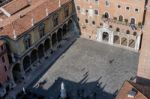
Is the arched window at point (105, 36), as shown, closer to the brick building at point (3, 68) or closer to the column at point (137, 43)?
the column at point (137, 43)

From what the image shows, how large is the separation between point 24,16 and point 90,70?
14.4 m

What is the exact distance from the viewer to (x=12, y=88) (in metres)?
52.7

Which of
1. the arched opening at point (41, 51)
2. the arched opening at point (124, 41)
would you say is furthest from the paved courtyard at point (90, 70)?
the arched opening at point (41, 51)

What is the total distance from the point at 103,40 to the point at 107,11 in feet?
19.7

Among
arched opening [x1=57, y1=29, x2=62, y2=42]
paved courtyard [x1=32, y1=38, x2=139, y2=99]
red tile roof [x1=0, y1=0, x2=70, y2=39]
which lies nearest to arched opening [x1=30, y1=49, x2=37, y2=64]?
paved courtyard [x1=32, y1=38, x2=139, y2=99]

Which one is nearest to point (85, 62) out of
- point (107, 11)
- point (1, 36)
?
point (107, 11)

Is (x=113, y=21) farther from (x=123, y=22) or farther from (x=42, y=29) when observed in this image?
(x=42, y=29)

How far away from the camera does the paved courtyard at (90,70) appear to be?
2063 inches

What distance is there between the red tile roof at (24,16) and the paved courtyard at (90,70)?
343 inches

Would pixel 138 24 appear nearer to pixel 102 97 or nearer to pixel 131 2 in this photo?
pixel 131 2

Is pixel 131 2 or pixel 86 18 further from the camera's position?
pixel 86 18

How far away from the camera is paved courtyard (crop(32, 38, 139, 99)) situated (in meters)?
52.4

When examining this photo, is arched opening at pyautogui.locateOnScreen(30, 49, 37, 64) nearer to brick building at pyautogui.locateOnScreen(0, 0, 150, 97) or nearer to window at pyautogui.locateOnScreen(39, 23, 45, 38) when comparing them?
brick building at pyautogui.locateOnScreen(0, 0, 150, 97)

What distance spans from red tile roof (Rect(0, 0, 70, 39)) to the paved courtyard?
8.71 meters
